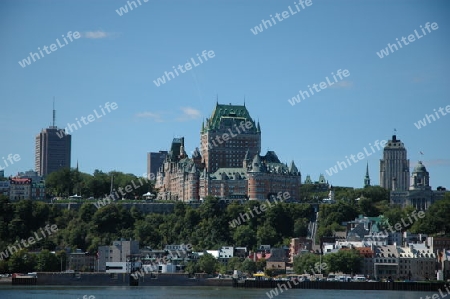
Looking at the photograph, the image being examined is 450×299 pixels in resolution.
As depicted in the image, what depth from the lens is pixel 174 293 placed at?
14738 centimetres

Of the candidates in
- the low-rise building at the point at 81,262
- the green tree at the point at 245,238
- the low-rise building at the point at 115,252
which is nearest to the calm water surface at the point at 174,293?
the low-rise building at the point at 115,252

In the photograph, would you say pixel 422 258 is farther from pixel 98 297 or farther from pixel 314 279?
pixel 98 297

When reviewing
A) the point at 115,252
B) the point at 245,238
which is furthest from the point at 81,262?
the point at 245,238

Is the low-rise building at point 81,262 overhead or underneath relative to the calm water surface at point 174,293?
overhead

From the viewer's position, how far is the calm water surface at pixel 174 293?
462 ft

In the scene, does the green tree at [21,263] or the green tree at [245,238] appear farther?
the green tree at [245,238]

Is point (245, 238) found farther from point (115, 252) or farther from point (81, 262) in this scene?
point (81, 262)

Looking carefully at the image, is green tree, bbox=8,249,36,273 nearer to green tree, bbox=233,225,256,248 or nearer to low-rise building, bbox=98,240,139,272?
low-rise building, bbox=98,240,139,272

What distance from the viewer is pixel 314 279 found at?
16388cm

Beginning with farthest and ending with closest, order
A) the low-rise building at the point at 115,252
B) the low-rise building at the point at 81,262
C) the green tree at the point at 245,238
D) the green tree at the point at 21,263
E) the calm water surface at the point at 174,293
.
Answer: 1. the green tree at the point at 245,238
2. the low-rise building at the point at 81,262
3. the low-rise building at the point at 115,252
4. the green tree at the point at 21,263
5. the calm water surface at the point at 174,293

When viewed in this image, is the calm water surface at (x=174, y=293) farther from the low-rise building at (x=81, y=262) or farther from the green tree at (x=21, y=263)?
the low-rise building at (x=81, y=262)

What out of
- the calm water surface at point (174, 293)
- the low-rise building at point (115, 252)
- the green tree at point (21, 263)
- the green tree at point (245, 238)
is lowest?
the calm water surface at point (174, 293)

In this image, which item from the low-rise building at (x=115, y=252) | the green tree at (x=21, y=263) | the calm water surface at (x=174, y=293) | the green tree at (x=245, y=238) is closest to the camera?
the calm water surface at (x=174, y=293)

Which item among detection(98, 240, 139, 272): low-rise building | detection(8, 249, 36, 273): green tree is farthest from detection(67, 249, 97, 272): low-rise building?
detection(8, 249, 36, 273): green tree
